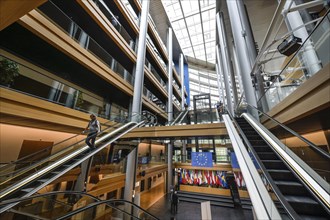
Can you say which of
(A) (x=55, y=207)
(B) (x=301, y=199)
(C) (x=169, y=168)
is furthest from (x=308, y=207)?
(C) (x=169, y=168)

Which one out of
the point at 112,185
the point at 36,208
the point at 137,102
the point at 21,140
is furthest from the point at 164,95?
the point at 36,208

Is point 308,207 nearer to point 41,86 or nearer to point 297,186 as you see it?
point 297,186

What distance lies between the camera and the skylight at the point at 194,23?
57.4ft

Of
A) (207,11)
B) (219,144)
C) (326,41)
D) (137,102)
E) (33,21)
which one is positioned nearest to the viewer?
(326,41)

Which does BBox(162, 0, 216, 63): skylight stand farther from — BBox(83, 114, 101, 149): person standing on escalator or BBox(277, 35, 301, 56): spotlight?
BBox(83, 114, 101, 149): person standing on escalator

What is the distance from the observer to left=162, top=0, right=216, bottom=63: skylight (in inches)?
688

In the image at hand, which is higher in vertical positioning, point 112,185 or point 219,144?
point 219,144

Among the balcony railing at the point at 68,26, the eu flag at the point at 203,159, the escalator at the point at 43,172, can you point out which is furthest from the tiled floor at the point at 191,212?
the balcony railing at the point at 68,26

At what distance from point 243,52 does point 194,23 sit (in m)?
13.8

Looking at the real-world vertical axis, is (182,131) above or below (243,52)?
below

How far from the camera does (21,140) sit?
24.4 feet

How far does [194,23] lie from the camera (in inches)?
790

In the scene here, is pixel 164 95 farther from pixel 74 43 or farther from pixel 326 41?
pixel 326 41

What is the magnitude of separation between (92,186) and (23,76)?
5.72 m
